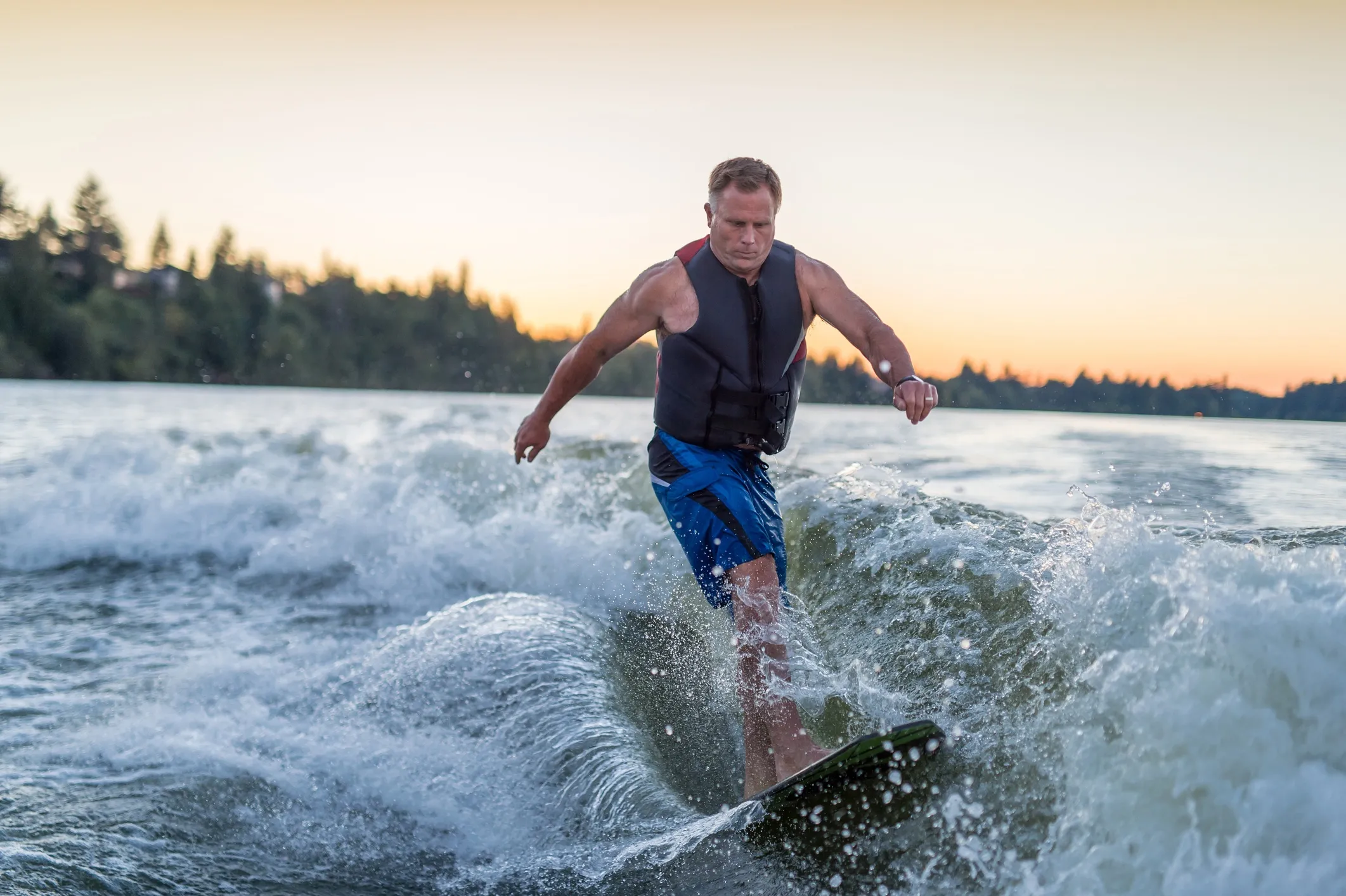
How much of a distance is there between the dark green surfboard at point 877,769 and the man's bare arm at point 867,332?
3.11ft

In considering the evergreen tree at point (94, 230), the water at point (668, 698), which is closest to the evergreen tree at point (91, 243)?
the evergreen tree at point (94, 230)

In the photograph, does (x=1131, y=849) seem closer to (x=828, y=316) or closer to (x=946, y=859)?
(x=946, y=859)

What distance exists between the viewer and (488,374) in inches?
2963

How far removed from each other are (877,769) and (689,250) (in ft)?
6.10

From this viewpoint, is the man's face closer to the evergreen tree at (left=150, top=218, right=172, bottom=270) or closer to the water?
the water

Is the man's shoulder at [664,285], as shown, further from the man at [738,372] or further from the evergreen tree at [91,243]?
the evergreen tree at [91,243]

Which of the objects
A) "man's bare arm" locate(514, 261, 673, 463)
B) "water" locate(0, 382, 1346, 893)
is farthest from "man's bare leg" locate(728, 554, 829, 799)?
"man's bare arm" locate(514, 261, 673, 463)

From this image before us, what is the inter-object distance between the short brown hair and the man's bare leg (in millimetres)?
1241

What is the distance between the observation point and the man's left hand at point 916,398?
9.80 ft

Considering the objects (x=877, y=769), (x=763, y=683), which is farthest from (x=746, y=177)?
(x=877, y=769)

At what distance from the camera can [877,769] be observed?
8.87 feet

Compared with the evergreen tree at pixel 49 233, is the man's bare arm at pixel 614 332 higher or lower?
lower

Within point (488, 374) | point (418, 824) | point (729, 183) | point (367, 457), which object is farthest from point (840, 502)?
point (488, 374)

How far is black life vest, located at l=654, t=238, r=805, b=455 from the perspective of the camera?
3365mm
